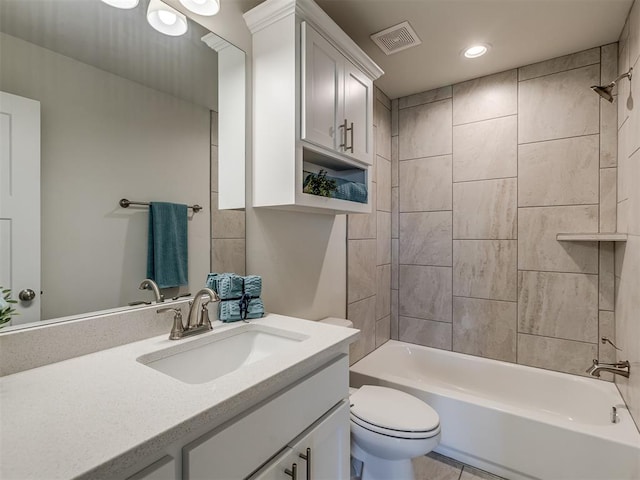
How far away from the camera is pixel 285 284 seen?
1.71 meters

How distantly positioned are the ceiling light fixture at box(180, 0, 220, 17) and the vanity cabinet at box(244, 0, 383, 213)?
0.19m

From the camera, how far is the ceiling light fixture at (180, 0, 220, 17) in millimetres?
1234

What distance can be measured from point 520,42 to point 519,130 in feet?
1.86

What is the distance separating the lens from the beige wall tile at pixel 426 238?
259 centimetres

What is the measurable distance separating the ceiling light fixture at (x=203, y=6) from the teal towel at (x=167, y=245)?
2.53 ft

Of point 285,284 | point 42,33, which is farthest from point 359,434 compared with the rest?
point 42,33

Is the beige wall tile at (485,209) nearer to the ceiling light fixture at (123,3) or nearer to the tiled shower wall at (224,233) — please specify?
the tiled shower wall at (224,233)

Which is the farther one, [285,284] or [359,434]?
[285,284]

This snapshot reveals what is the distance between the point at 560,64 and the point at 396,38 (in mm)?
1185

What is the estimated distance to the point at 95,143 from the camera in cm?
100

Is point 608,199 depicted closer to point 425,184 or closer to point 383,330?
point 425,184

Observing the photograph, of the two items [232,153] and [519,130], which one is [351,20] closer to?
[232,153]

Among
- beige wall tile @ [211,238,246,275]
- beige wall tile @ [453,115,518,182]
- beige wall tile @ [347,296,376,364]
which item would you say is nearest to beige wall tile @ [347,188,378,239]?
beige wall tile @ [347,296,376,364]

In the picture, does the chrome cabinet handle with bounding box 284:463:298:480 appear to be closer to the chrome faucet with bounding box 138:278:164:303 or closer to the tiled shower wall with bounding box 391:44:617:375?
the chrome faucet with bounding box 138:278:164:303
